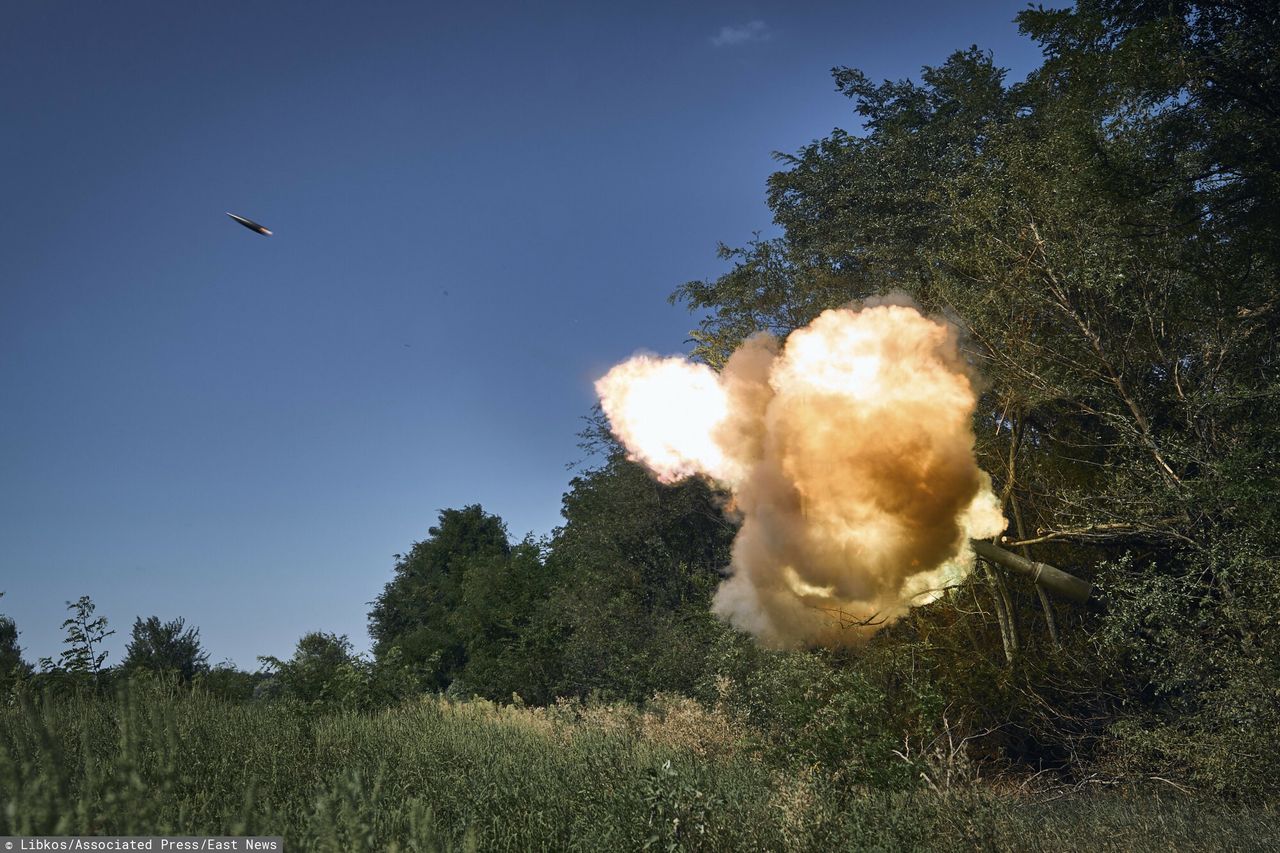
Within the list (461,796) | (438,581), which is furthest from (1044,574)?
(438,581)

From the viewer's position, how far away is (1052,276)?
17.8 metres

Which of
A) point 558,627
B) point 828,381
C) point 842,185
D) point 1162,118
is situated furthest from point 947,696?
point 558,627

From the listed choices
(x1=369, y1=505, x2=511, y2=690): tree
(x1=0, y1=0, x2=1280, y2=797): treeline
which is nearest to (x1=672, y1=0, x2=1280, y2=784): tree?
(x1=0, y1=0, x2=1280, y2=797): treeline

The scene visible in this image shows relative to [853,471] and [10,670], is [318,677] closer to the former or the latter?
[10,670]

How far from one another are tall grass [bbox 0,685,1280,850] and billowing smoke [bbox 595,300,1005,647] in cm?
310

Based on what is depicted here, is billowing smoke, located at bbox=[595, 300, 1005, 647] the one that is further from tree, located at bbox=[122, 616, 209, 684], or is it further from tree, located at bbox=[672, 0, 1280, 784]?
tree, located at bbox=[122, 616, 209, 684]

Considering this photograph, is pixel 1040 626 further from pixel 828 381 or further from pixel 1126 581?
pixel 828 381

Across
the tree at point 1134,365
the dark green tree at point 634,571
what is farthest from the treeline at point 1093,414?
the dark green tree at point 634,571

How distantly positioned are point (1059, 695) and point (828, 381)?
9705mm

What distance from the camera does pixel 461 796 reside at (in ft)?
33.6

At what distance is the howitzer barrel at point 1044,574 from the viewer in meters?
16.2

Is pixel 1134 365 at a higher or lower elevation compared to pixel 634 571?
higher

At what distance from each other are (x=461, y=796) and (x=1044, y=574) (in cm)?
1171

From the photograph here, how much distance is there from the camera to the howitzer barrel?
53.3ft
